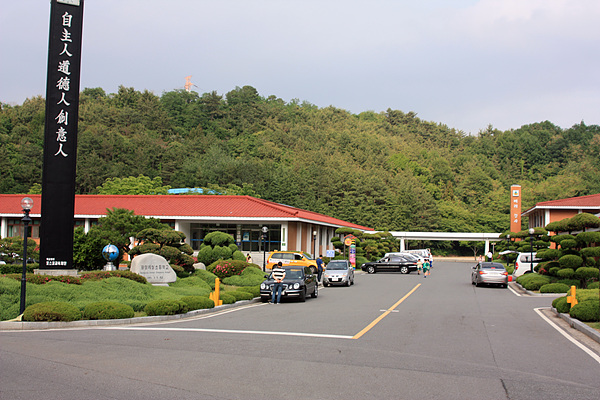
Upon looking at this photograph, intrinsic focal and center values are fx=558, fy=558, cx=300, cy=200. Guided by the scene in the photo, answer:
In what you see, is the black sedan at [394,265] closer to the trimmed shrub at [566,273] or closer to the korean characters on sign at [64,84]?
A: the trimmed shrub at [566,273]

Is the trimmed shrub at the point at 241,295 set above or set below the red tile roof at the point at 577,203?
below

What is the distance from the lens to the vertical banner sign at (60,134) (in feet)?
70.6

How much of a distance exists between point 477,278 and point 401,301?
11.5 m

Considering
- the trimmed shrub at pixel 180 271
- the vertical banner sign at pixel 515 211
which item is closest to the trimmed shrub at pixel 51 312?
the trimmed shrub at pixel 180 271

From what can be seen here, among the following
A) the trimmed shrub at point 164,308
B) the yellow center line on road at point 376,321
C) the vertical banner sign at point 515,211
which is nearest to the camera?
the yellow center line on road at point 376,321

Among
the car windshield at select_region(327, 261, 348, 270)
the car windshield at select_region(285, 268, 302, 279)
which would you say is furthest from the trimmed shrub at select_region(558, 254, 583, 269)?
the car windshield at select_region(285, 268, 302, 279)

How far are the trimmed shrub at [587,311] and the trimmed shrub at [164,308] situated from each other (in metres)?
12.0

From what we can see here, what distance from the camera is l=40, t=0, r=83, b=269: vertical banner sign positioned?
70.6 ft

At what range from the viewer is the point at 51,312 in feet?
49.1

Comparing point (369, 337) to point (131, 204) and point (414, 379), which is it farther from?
point (131, 204)

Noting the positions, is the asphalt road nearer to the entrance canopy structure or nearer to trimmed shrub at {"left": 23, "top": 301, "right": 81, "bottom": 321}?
trimmed shrub at {"left": 23, "top": 301, "right": 81, "bottom": 321}

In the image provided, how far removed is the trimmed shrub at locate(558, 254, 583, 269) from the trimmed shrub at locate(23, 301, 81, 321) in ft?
73.0

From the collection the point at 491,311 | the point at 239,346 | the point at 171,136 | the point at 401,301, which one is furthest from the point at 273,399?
the point at 171,136

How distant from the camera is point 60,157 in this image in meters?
21.8
